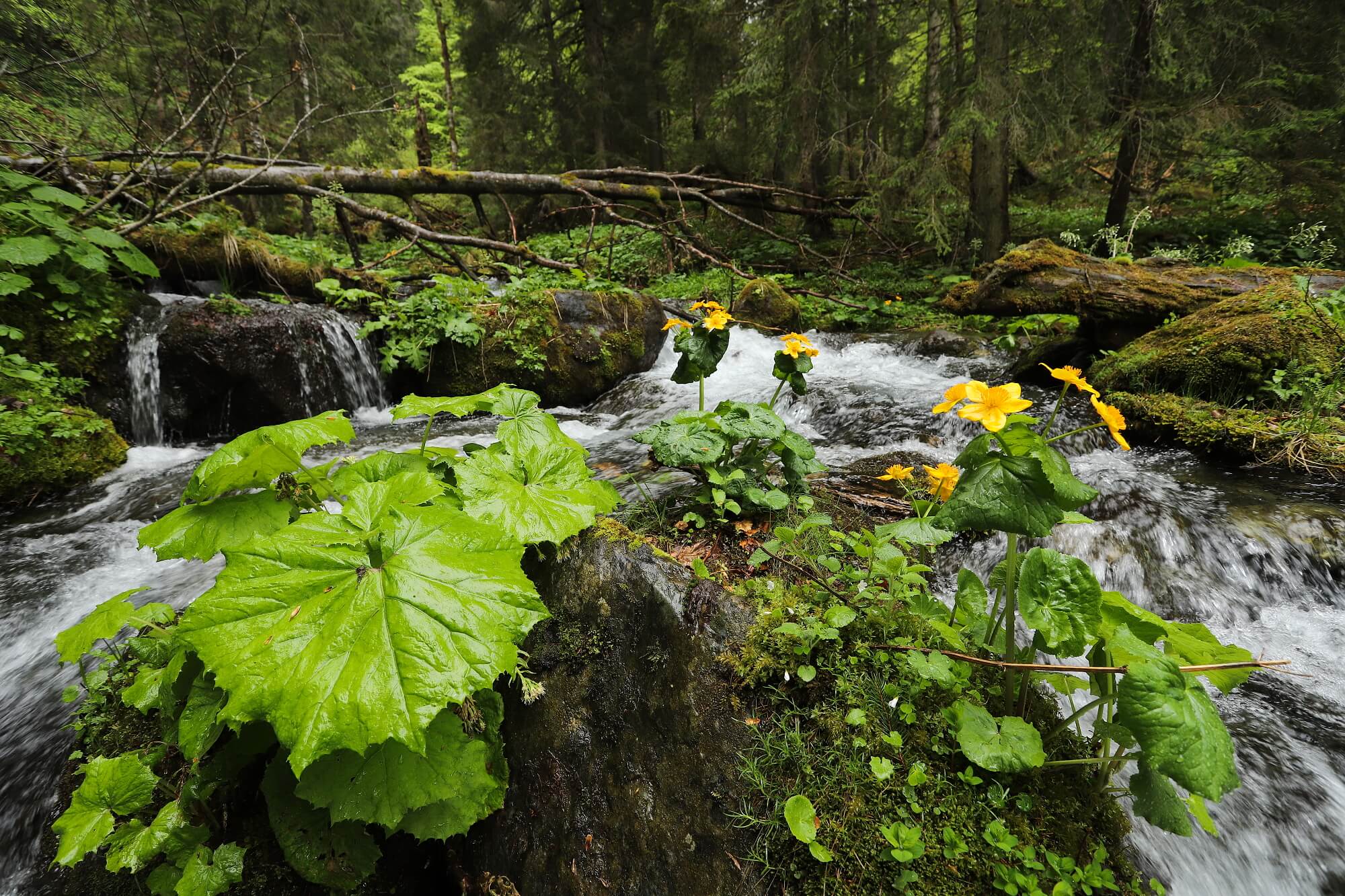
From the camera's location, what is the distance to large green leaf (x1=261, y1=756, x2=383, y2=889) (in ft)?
4.83

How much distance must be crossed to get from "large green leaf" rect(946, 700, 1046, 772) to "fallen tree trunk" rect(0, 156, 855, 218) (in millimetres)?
7516

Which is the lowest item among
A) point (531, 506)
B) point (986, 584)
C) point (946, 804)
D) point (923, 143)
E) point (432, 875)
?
point (432, 875)

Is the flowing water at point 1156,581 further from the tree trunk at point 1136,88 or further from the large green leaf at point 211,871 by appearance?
the tree trunk at point 1136,88

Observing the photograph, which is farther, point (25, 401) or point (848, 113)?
point (848, 113)

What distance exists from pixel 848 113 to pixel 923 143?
6.08 ft

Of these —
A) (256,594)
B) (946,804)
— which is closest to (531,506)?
(256,594)

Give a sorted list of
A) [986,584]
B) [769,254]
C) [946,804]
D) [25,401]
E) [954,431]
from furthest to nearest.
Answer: [769,254]
[954,431]
[25,401]
[986,584]
[946,804]

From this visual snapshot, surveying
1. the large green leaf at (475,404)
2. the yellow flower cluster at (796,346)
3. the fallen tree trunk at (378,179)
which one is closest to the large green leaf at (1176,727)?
the yellow flower cluster at (796,346)

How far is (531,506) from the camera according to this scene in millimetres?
1743

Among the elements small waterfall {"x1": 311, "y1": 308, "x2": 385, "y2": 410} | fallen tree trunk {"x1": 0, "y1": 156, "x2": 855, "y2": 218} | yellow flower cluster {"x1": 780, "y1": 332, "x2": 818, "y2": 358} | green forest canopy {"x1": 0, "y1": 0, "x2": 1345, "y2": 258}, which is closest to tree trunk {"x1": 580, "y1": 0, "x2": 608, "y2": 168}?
green forest canopy {"x1": 0, "y1": 0, "x2": 1345, "y2": 258}

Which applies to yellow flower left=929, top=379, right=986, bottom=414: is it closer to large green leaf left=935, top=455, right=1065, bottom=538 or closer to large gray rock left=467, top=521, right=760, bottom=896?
large green leaf left=935, top=455, right=1065, bottom=538

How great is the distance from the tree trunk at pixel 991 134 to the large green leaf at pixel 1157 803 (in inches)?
361

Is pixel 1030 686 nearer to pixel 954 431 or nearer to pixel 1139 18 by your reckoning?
pixel 954 431

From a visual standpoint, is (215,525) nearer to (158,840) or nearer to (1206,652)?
(158,840)
